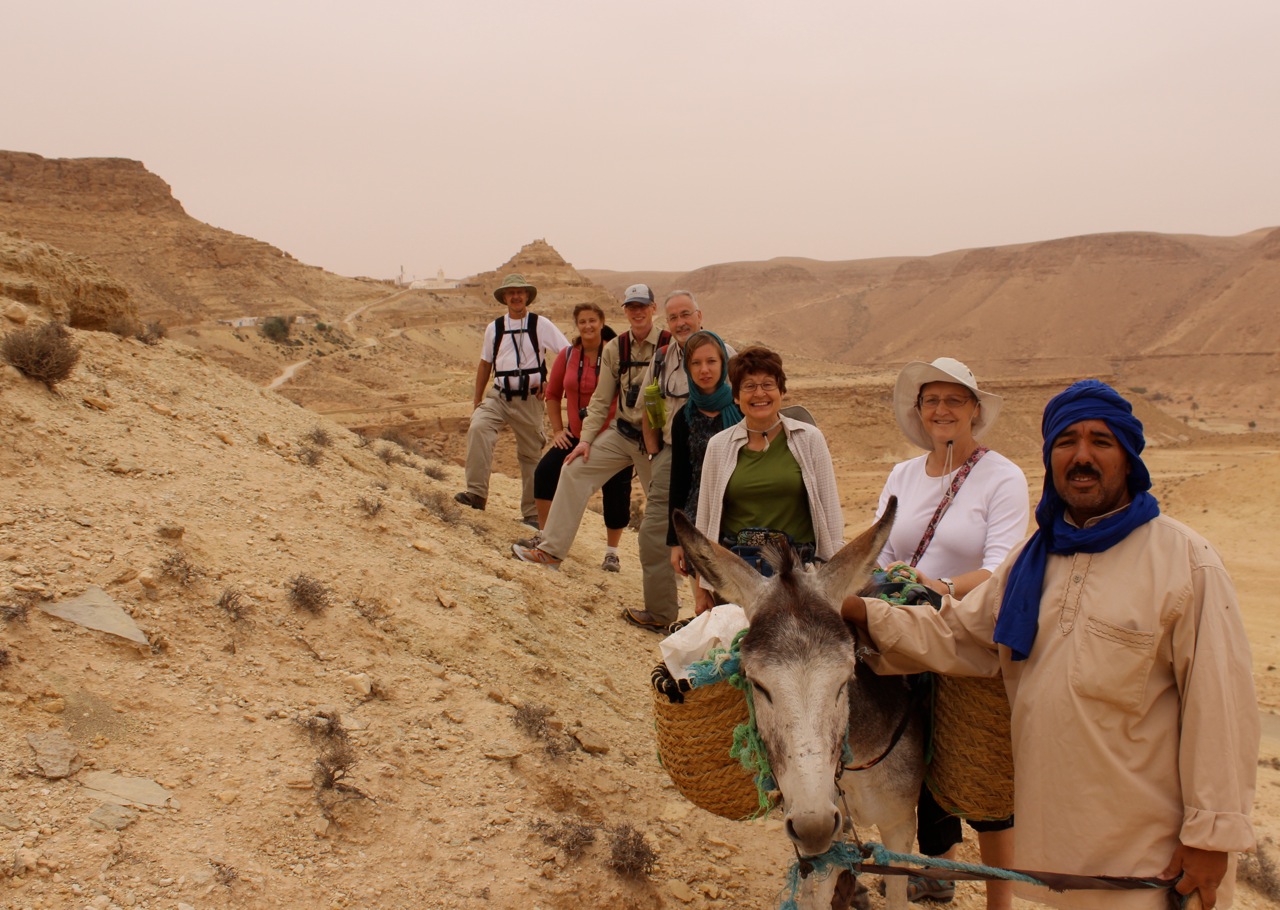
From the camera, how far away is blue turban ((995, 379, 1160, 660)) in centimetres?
226

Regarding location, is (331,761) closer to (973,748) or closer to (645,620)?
(973,748)

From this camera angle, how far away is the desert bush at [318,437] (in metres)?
7.86

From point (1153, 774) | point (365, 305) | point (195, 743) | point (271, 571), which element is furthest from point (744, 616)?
point (365, 305)

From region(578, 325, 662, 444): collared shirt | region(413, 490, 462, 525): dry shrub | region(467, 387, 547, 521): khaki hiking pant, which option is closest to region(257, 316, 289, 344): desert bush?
region(467, 387, 547, 521): khaki hiking pant

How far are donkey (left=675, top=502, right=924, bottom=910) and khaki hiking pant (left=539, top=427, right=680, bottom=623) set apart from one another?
3.04 meters

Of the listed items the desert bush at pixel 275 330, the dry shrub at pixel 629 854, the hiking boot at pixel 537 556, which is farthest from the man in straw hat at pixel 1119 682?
the desert bush at pixel 275 330

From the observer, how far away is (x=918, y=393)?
3.73 metres

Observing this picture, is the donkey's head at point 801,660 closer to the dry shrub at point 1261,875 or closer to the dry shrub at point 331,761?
the dry shrub at point 331,761

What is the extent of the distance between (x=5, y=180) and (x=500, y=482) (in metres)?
63.2

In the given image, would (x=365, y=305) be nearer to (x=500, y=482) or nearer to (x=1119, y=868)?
(x=500, y=482)

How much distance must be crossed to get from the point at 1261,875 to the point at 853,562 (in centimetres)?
455

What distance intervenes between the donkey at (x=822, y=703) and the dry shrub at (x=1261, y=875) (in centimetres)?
326

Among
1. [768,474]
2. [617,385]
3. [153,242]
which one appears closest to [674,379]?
[617,385]

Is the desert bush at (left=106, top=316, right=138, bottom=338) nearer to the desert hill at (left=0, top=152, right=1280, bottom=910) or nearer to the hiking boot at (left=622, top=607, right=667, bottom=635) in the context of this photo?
the desert hill at (left=0, top=152, right=1280, bottom=910)
